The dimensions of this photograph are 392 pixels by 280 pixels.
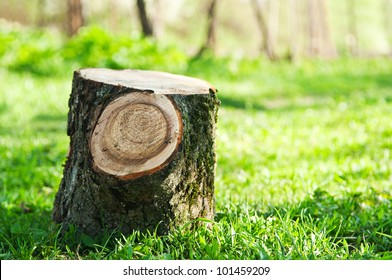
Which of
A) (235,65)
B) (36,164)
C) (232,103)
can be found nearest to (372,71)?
(235,65)

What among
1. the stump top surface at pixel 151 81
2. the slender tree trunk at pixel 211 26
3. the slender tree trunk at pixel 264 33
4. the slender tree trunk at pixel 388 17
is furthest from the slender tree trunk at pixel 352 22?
the stump top surface at pixel 151 81

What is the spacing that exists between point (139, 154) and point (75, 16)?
12169 millimetres

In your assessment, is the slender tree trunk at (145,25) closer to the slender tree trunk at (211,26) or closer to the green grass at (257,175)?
the slender tree trunk at (211,26)

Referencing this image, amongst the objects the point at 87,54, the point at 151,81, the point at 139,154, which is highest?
the point at 87,54

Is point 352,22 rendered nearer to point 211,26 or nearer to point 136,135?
point 211,26

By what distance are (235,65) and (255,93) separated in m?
2.16

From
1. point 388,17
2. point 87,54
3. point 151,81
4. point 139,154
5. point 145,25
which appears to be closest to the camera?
point 139,154

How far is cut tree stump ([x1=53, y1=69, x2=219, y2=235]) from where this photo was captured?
316cm

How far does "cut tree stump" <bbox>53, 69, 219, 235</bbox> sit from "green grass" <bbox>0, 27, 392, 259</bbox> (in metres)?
0.13

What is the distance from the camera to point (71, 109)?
11.4 feet

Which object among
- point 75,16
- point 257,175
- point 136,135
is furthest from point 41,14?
point 136,135

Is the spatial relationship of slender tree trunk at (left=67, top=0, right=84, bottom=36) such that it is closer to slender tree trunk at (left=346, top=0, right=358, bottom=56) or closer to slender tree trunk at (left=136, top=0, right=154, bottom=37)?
slender tree trunk at (left=136, top=0, right=154, bottom=37)

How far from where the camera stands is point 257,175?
5.05m

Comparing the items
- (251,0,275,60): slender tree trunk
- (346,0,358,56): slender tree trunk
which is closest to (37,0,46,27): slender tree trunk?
(251,0,275,60): slender tree trunk
